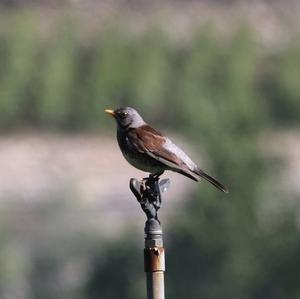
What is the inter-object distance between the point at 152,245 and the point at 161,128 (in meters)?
27.5

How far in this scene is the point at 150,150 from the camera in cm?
832

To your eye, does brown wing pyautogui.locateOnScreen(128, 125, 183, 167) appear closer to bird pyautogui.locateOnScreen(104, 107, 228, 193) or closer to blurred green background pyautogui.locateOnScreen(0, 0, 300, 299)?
bird pyautogui.locateOnScreen(104, 107, 228, 193)

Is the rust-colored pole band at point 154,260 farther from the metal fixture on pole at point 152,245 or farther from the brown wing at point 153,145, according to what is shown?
the brown wing at point 153,145

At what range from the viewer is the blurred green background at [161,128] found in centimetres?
1908

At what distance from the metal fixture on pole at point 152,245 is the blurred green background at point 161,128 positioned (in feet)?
36.1

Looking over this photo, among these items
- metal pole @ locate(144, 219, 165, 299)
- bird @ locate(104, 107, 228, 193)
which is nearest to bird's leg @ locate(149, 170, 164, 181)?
bird @ locate(104, 107, 228, 193)

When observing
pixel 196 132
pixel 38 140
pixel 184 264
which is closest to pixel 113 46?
pixel 38 140

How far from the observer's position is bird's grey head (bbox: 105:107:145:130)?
870 cm

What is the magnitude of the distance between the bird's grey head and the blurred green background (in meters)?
8.99

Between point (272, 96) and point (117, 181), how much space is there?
6.81 metres

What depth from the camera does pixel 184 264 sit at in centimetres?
1938

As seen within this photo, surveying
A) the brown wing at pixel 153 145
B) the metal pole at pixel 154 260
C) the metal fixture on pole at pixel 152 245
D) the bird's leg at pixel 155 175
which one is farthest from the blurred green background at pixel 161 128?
the metal pole at pixel 154 260

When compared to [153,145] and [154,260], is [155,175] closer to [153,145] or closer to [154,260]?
[153,145]

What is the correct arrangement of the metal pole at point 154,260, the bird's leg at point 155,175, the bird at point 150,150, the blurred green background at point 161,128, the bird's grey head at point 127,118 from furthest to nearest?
1. the blurred green background at point 161,128
2. the bird's grey head at point 127,118
3. the bird at point 150,150
4. the bird's leg at point 155,175
5. the metal pole at point 154,260
